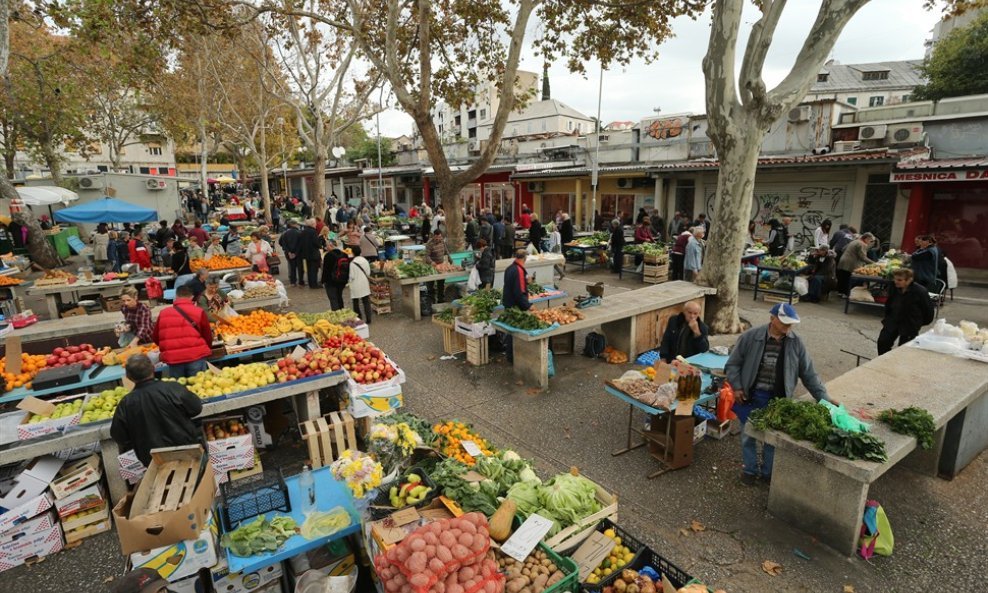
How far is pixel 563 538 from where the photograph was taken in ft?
10.9

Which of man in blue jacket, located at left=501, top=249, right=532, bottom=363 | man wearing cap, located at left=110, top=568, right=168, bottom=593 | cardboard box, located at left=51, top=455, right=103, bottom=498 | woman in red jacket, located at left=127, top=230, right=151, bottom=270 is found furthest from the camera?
woman in red jacket, located at left=127, top=230, right=151, bottom=270

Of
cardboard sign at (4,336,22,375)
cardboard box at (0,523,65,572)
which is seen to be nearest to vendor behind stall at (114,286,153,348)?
cardboard sign at (4,336,22,375)

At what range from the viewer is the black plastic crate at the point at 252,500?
356 cm

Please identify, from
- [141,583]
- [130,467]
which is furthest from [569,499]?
[130,467]

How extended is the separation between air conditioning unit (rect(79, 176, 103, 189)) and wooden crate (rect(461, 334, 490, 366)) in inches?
957

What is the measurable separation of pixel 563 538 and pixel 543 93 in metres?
56.1

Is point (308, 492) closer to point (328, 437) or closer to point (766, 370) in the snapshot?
point (328, 437)

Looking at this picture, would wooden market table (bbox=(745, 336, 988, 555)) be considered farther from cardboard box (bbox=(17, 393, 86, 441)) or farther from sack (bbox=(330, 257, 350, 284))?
sack (bbox=(330, 257, 350, 284))

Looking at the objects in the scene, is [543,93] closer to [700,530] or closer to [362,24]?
[362,24]

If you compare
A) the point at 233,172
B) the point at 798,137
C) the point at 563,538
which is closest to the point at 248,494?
the point at 563,538

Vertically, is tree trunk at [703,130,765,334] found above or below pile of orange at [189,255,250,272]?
above

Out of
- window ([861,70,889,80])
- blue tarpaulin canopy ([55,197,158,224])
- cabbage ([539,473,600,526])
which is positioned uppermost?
window ([861,70,889,80])

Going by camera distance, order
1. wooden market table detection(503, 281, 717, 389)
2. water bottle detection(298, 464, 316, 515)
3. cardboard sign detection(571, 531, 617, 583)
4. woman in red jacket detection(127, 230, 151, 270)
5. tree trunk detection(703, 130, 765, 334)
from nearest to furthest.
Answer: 1. cardboard sign detection(571, 531, 617, 583)
2. water bottle detection(298, 464, 316, 515)
3. wooden market table detection(503, 281, 717, 389)
4. tree trunk detection(703, 130, 765, 334)
5. woman in red jacket detection(127, 230, 151, 270)

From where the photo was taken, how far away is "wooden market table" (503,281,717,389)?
25.1 feet
